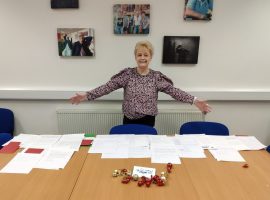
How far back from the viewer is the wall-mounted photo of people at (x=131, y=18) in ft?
9.01

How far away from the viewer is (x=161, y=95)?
298cm

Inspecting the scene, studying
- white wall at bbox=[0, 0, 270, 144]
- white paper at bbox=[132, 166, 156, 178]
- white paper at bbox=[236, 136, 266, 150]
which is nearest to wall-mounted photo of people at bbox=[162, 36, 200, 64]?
white wall at bbox=[0, 0, 270, 144]

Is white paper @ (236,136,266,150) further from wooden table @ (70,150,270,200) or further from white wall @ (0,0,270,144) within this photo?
white wall @ (0,0,270,144)

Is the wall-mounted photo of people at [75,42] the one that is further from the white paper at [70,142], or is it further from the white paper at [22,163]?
the white paper at [22,163]

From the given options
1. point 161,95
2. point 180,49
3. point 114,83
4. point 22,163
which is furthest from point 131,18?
point 22,163

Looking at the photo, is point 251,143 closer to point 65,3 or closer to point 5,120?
point 65,3

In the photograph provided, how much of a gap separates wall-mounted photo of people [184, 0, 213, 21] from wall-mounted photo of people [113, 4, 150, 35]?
47 centimetres

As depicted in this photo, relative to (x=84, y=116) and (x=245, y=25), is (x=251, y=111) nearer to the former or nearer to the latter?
(x=245, y=25)

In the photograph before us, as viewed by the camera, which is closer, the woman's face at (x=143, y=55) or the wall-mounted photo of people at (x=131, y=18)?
the woman's face at (x=143, y=55)

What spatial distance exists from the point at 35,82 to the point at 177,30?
1.89 metres

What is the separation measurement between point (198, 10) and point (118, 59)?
1.11 m

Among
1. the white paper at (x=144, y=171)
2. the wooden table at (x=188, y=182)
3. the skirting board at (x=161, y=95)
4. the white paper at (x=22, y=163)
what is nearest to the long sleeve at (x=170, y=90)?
the skirting board at (x=161, y=95)

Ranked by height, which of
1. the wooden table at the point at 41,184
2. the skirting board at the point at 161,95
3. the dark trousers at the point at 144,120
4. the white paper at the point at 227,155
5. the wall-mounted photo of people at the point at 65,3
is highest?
the wall-mounted photo of people at the point at 65,3

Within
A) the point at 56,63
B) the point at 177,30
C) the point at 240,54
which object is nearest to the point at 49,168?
the point at 56,63
